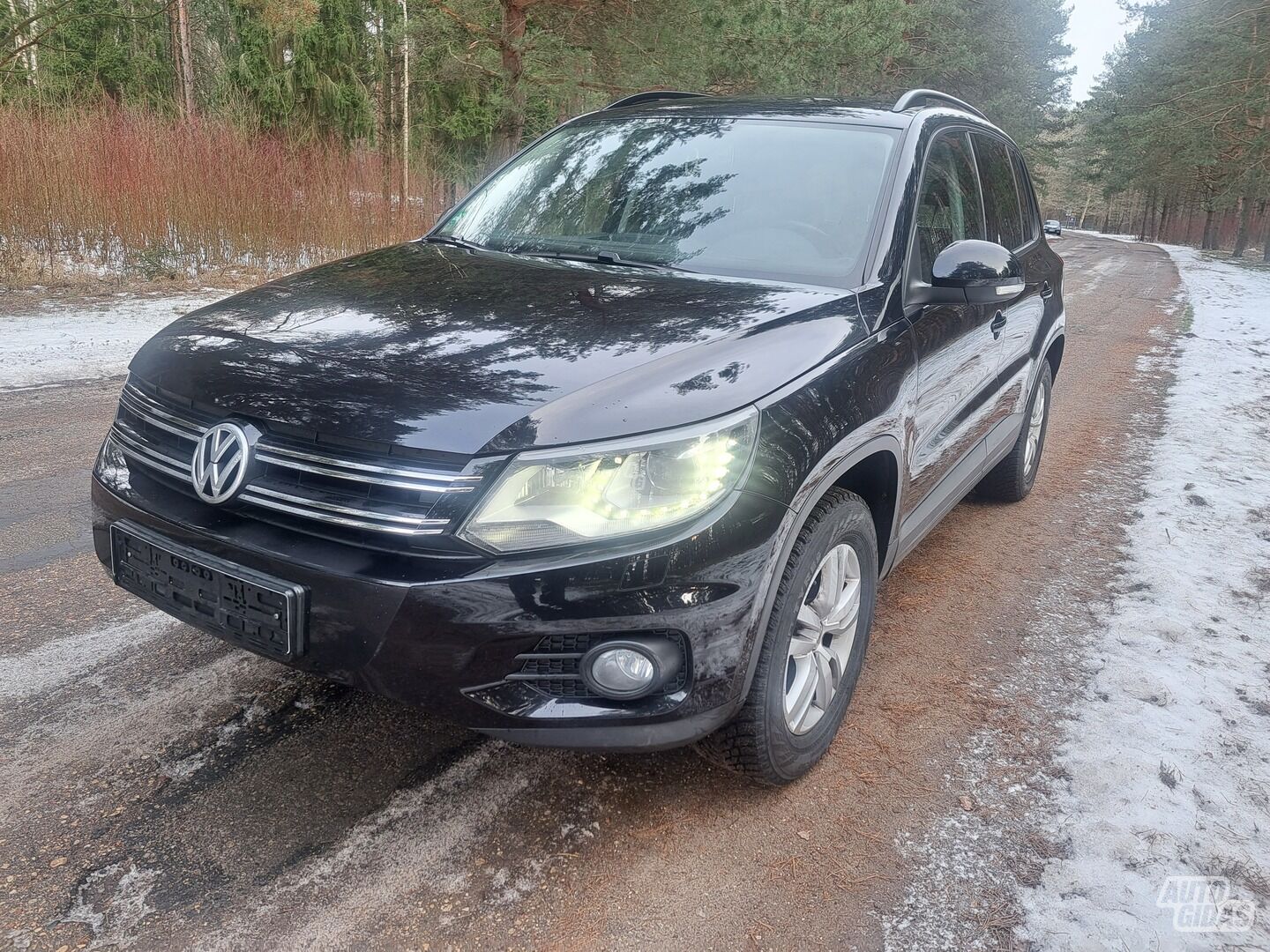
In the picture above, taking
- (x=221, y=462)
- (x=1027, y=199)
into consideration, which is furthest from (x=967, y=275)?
(x=1027, y=199)

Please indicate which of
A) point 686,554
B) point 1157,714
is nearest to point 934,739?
point 1157,714

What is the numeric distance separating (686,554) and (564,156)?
2.27 meters

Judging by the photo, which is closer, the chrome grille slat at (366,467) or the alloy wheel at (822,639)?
the chrome grille slat at (366,467)

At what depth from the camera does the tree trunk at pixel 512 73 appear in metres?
15.6

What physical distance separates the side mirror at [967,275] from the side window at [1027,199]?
74.8 inches

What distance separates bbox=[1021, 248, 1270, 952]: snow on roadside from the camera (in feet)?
7.11

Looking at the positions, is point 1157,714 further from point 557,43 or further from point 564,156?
point 557,43

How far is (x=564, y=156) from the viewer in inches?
145

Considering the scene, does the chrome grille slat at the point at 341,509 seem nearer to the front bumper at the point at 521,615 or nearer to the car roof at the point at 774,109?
the front bumper at the point at 521,615

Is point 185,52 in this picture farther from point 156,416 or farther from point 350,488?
point 350,488

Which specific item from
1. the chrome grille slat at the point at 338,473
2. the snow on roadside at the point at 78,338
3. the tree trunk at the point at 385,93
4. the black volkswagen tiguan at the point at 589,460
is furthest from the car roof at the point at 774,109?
the tree trunk at the point at 385,93

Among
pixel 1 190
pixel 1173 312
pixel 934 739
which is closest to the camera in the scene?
pixel 934 739

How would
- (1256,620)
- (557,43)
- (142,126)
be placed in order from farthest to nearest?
(557,43)
(142,126)
(1256,620)

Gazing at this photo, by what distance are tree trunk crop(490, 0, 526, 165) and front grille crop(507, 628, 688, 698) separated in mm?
14234
